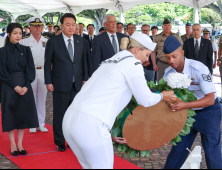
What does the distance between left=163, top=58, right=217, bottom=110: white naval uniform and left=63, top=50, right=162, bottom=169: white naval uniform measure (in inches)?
30.6

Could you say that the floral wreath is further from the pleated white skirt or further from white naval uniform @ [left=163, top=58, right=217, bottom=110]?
the pleated white skirt

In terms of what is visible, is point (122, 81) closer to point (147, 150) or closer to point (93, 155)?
point (93, 155)

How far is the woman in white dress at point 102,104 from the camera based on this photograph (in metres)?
Answer: 2.35

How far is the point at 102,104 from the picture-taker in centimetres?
236

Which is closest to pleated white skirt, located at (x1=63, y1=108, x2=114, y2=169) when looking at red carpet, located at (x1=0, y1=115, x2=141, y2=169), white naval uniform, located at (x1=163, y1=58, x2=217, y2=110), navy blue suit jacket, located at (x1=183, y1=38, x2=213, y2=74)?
white naval uniform, located at (x1=163, y1=58, x2=217, y2=110)

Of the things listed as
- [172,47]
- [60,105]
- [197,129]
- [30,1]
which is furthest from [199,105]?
[30,1]

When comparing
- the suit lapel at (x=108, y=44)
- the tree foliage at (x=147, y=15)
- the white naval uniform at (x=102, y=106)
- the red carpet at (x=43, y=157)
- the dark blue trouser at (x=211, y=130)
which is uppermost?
the tree foliage at (x=147, y=15)

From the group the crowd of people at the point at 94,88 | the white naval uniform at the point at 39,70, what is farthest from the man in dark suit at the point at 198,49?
the white naval uniform at the point at 39,70

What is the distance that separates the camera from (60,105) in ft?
15.6

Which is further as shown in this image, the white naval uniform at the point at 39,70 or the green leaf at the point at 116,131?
the white naval uniform at the point at 39,70

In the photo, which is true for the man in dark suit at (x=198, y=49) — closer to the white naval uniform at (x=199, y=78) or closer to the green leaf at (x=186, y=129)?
the white naval uniform at (x=199, y=78)

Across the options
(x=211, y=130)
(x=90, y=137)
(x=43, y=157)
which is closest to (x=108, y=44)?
(x=43, y=157)

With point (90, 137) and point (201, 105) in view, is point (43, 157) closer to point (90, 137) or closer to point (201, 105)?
point (90, 137)

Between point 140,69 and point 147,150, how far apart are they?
0.98 metres
